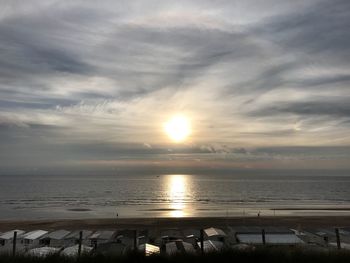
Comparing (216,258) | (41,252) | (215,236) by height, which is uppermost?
(216,258)

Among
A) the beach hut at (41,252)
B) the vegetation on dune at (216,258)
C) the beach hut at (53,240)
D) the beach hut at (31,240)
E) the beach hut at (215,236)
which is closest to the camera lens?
the vegetation on dune at (216,258)

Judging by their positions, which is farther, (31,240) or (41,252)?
(31,240)

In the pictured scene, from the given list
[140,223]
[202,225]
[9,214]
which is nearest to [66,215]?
[9,214]

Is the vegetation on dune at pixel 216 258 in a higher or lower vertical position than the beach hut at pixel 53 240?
higher

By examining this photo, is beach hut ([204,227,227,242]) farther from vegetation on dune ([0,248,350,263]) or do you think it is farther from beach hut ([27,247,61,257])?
vegetation on dune ([0,248,350,263])

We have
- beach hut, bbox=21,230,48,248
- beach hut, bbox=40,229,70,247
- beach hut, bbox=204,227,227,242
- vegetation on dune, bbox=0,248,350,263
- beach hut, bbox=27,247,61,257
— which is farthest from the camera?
beach hut, bbox=204,227,227,242

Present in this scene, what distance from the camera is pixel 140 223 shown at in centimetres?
4666

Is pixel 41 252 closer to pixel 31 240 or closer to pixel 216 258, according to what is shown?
pixel 31 240

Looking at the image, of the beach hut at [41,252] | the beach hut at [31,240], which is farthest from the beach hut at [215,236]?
the beach hut at [41,252]

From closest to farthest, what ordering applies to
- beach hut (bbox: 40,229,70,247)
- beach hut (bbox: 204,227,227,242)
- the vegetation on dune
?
1. the vegetation on dune
2. beach hut (bbox: 40,229,70,247)
3. beach hut (bbox: 204,227,227,242)

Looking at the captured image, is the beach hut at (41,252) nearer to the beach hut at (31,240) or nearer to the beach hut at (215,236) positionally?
the beach hut at (31,240)

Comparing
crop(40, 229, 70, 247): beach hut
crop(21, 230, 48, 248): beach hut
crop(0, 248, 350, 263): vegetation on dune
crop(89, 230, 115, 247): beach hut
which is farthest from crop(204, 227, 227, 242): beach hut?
crop(0, 248, 350, 263): vegetation on dune

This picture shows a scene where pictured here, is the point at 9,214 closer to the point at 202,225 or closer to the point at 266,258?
the point at 202,225

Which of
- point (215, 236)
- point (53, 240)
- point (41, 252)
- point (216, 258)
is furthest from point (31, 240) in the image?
point (216, 258)
